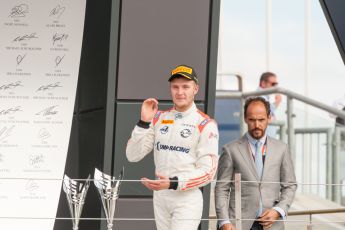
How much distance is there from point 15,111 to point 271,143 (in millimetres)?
1991

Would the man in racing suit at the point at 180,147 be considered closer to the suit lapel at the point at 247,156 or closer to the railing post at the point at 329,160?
the suit lapel at the point at 247,156

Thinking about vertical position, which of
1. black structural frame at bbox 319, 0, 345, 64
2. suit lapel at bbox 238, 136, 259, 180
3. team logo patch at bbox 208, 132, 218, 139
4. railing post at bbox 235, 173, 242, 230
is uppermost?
black structural frame at bbox 319, 0, 345, 64

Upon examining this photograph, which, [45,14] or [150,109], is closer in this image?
[150,109]

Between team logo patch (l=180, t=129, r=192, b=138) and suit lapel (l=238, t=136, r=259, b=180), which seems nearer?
team logo patch (l=180, t=129, r=192, b=138)

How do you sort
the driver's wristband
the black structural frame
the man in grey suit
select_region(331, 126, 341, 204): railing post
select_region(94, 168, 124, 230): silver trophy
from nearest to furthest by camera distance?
select_region(94, 168, 124, 230): silver trophy < the driver's wristband < the man in grey suit < the black structural frame < select_region(331, 126, 341, 204): railing post

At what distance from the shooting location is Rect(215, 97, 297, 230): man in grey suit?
4.39 metres

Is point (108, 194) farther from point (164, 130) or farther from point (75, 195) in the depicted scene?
point (164, 130)

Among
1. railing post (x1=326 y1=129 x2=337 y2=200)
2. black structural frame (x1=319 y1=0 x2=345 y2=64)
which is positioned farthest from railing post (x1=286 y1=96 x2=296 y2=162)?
black structural frame (x1=319 y1=0 x2=345 y2=64)

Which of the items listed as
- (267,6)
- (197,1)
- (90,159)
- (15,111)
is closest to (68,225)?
(90,159)

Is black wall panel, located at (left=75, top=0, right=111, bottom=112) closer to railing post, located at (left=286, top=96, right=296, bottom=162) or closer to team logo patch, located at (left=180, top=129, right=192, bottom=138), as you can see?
team logo patch, located at (left=180, top=129, right=192, bottom=138)

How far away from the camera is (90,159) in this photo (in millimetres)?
5715

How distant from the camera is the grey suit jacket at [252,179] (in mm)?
4406

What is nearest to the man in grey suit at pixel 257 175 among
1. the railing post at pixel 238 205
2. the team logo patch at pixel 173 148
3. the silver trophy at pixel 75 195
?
the railing post at pixel 238 205

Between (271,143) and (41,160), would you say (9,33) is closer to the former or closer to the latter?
(41,160)
